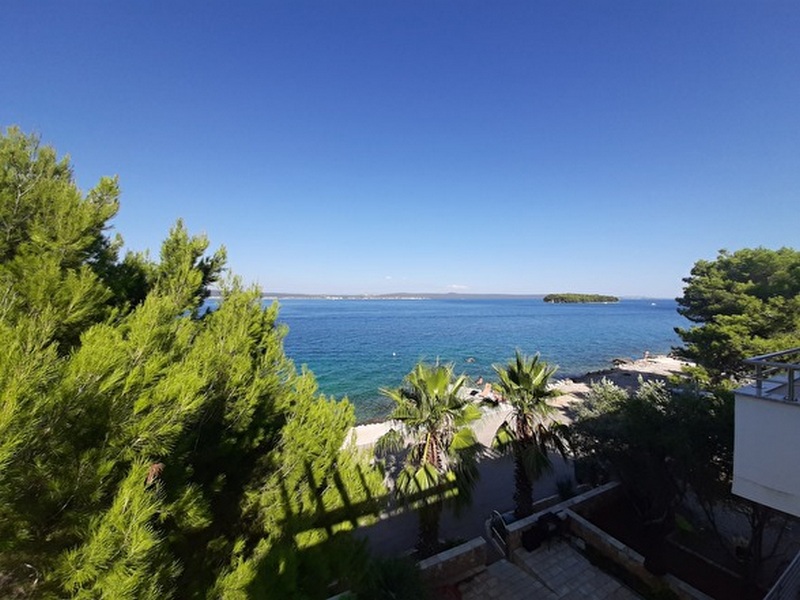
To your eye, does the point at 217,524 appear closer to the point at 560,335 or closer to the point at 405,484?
the point at 405,484

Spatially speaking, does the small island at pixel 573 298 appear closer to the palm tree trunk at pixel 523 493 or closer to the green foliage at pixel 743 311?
the green foliage at pixel 743 311

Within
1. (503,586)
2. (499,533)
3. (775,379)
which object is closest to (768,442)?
(775,379)

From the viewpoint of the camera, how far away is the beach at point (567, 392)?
16.3m

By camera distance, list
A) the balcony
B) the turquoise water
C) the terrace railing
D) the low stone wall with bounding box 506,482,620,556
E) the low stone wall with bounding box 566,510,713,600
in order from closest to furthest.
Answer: the balcony → the terrace railing → the low stone wall with bounding box 566,510,713,600 → the low stone wall with bounding box 506,482,620,556 → the turquoise water

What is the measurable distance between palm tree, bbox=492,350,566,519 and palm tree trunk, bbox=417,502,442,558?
87.3 inches

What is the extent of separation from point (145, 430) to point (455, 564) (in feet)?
22.8

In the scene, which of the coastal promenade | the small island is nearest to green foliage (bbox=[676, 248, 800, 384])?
the coastal promenade

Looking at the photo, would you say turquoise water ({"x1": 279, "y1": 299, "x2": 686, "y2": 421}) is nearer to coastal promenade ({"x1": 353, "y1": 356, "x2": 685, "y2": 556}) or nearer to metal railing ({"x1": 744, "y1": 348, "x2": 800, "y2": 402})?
coastal promenade ({"x1": 353, "y1": 356, "x2": 685, "y2": 556})

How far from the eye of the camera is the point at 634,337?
6169cm

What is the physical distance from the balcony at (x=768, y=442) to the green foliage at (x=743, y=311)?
38.3 ft

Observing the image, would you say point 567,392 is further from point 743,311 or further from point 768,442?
point 768,442

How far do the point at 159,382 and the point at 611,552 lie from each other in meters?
9.59

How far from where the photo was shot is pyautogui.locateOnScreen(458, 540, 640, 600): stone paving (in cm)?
691

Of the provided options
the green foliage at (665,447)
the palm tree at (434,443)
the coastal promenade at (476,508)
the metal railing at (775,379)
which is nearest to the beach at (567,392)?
the coastal promenade at (476,508)
